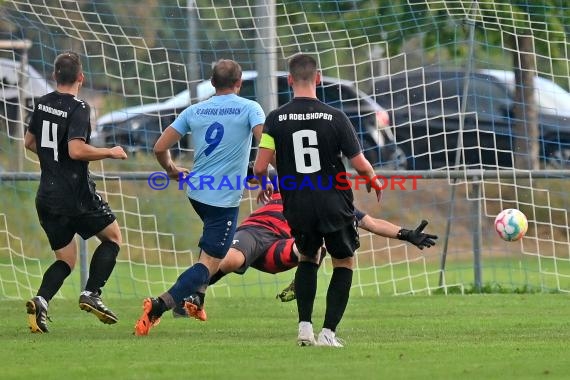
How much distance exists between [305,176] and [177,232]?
8.08 metres

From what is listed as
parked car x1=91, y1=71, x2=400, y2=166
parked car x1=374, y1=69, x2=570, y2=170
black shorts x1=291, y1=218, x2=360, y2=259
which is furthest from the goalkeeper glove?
parked car x1=91, y1=71, x2=400, y2=166

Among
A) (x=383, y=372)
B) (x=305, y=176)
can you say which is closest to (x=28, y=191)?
(x=305, y=176)

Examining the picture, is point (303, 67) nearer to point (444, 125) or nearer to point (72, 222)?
point (72, 222)

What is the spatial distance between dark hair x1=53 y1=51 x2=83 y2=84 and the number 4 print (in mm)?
299

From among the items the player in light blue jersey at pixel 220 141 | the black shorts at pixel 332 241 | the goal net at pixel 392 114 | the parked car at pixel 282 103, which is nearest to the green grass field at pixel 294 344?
the black shorts at pixel 332 241

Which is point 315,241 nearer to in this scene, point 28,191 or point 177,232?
point 28,191

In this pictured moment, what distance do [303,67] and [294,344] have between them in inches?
66.1

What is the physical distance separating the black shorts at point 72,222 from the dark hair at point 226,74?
119cm

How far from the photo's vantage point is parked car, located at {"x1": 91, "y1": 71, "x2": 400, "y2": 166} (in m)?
13.6

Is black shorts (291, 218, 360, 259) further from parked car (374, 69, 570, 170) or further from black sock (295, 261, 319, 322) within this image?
parked car (374, 69, 570, 170)

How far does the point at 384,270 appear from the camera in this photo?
15656 mm

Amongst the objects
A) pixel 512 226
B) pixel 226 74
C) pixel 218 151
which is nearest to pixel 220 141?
pixel 218 151

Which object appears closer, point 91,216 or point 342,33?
point 91,216

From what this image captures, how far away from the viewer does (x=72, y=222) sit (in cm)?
900
